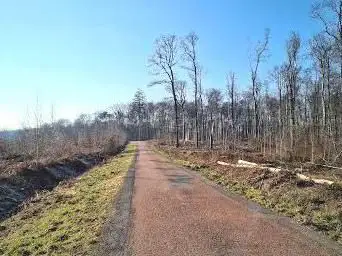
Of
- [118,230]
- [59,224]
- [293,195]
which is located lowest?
[59,224]

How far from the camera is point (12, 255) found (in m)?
9.45

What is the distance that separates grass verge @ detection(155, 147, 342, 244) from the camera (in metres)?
10.1

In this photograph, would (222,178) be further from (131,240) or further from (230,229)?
(131,240)

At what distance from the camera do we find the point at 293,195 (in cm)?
1281

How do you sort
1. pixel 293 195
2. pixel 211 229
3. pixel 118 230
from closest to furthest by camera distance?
pixel 211 229 < pixel 118 230 < pixel 293 195

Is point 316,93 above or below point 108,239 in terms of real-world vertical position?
above

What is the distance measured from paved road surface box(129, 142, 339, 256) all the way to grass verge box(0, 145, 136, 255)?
1044 mm

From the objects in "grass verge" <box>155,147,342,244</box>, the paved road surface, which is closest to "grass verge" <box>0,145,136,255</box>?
the paved road surface

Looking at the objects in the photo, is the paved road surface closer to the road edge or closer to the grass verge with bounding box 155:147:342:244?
the road edge

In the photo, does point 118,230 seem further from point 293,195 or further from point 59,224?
point 293,195

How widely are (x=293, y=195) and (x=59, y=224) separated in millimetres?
6927

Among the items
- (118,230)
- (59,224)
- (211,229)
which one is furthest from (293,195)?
(59,224)

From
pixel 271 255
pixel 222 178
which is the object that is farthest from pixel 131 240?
pixel 222 178

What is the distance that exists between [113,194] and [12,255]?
6740mm
